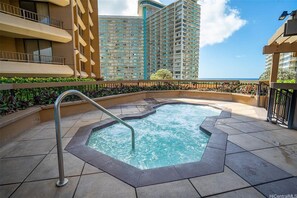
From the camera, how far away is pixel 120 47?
2958 inches

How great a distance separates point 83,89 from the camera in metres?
6.93

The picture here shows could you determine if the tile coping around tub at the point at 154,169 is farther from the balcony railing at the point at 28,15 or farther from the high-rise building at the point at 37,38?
the balcony railing at the point at 28,15

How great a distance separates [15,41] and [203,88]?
1534 cm

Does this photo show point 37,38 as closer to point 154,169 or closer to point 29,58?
point 29,58

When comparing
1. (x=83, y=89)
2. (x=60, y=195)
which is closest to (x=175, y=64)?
(x=83, y=89)

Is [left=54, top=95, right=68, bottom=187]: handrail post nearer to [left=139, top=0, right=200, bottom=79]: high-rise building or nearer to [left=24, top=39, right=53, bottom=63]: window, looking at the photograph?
[left=24, top=39, right=53, bottom=63]: window

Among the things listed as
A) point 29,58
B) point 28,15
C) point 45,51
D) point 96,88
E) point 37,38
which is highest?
point 28,15

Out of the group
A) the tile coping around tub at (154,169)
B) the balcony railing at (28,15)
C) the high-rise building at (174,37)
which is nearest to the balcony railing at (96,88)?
the tile coping around tub at (154,169)

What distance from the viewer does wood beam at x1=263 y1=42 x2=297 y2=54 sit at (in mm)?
5477

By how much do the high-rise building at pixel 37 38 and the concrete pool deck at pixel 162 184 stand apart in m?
10.6

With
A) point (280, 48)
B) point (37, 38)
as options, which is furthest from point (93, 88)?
point (37, 38)

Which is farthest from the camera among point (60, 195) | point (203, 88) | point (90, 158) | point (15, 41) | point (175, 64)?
point (175, 64)

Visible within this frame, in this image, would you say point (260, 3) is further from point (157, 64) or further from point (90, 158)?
point (157, 64)

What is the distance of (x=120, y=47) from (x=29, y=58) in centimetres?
6786
